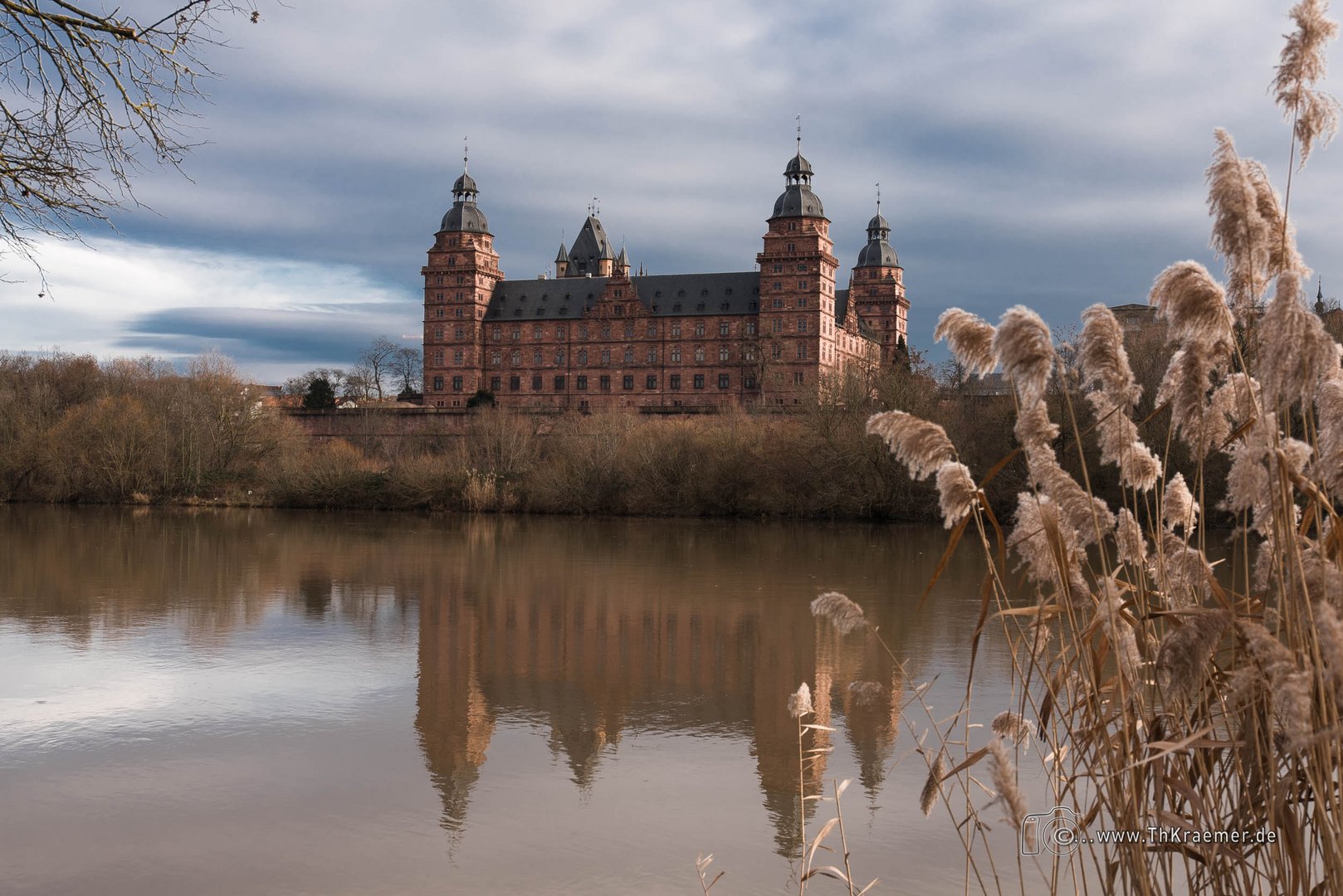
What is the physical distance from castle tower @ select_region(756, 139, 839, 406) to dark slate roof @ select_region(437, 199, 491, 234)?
21097 mm

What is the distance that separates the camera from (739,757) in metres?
6.66

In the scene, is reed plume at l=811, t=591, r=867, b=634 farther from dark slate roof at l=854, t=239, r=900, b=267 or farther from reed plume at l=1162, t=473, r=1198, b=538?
dark slate roof at l=854, t=239, r=900, b=267

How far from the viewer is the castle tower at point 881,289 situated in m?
88.4

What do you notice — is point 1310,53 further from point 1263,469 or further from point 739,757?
point 739,757

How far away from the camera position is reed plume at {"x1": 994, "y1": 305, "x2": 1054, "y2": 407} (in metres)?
2.25

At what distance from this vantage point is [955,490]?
2.65 m

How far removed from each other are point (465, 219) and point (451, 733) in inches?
3023

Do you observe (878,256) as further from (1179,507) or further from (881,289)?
(1179,507)

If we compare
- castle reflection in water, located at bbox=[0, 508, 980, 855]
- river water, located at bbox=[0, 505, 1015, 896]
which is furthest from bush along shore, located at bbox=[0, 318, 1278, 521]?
river water, located at bbox=[0, 505, 1015, 896]

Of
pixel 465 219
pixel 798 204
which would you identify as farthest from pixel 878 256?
pixel 465 219

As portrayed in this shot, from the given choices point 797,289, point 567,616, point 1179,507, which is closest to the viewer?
point 1179,507

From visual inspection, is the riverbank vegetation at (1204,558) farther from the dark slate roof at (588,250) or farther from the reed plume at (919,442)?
the dark slate roof at (588,250)

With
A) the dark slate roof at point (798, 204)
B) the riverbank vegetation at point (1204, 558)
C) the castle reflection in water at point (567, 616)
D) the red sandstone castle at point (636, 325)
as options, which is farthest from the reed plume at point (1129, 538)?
the dark slate roof at point (798, 204)

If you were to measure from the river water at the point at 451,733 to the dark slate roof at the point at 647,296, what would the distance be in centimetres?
6055
